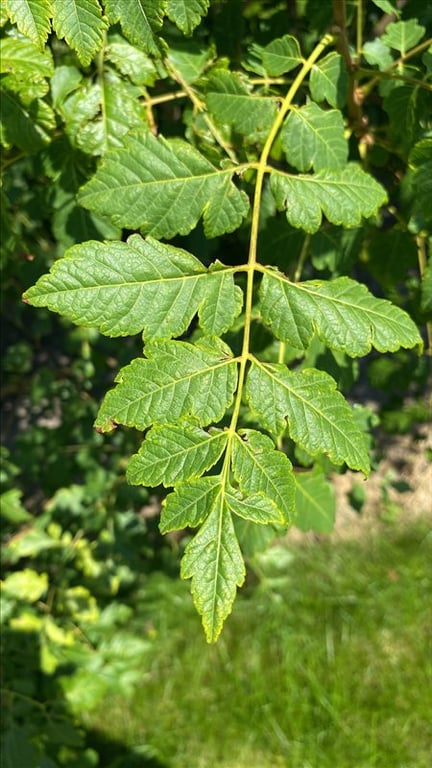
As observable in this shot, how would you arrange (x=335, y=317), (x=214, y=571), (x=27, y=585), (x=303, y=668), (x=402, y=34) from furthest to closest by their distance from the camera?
(x=303, y=668)
(x=27, y=585)
(x=402, y=34)
(x=335, y=317)
(x=214, y=571)

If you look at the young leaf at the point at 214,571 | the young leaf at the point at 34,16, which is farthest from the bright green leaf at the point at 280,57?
the young leaf at the point at 214,571

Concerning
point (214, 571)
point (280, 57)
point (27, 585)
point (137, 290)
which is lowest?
point (27, 585)

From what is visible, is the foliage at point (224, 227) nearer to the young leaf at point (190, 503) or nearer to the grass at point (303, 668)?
the young leaf at point (190, 503)

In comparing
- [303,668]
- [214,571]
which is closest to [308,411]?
[214,571]

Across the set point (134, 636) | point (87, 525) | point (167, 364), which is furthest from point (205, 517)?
→ point (134, 636)

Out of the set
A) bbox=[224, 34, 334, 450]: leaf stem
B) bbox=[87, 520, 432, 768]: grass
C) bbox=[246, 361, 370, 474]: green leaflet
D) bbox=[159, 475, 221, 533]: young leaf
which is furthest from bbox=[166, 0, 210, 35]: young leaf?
bbox=[87, 520, 432, 768]: grass

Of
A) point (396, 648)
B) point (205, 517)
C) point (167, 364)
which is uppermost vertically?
point (167, 364)

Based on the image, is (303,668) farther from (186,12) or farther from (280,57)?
(186,12)

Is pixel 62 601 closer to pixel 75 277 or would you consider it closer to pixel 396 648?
pixel 396 648
